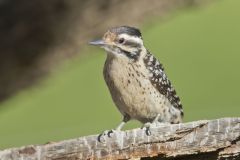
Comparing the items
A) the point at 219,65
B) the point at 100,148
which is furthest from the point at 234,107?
the point at 100,148

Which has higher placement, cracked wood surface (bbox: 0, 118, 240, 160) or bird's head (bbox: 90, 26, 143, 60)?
bird's head (bbox: 90, 26, 143, 60)

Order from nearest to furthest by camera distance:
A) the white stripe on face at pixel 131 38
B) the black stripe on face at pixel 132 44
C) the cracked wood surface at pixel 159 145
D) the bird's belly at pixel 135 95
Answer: the cracked wood surface at pixel 159 145
the white stripe on face at pixel 131 38
the black stripe on face at pixel 132 44
the bird's belly at pixel 135 95

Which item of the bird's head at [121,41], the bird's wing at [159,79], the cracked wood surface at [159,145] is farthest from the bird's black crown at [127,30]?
the cracked wood surface at [159,145]

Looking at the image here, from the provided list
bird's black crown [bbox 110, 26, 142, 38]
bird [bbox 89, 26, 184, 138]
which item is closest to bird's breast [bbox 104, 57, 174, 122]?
bird [bbox 89, 26, 184, 138]

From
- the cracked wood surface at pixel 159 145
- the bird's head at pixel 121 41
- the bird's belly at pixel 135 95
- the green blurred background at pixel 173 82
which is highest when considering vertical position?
the green blurred background at pixel 173 82

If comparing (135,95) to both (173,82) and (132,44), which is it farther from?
(173,82)

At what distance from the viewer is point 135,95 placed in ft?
17.2

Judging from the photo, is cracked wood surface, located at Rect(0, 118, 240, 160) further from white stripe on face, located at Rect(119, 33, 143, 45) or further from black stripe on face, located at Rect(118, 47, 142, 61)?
black stripe on face, located at Rect(118, 47, 142, 61)

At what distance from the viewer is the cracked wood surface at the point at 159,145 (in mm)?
3555

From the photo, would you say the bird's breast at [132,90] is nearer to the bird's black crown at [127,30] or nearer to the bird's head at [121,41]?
the bird's head at [121,41]

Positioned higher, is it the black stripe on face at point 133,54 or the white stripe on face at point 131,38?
the black stripe on face at point 133,54

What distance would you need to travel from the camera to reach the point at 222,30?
11109 millimetres

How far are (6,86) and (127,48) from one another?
3.44 meters

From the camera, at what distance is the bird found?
16.7 ft
